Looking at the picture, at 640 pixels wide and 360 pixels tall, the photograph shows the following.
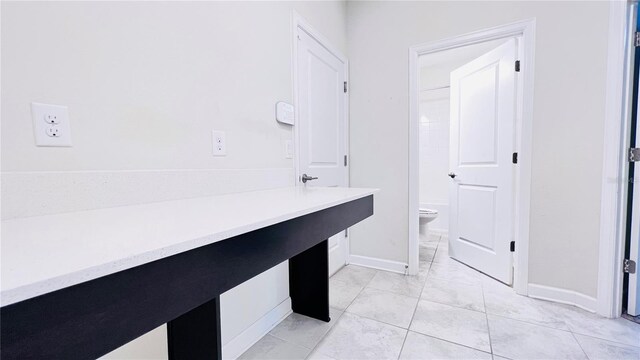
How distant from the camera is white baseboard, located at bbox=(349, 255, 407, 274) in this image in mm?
2314

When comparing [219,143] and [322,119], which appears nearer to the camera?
[219,143]

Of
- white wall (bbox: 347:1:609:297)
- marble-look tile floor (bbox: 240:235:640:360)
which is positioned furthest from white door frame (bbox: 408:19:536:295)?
marble-look tile floor (bbox: 240:235:640:360)

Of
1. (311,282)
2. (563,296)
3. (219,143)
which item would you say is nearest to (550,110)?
(563,296)

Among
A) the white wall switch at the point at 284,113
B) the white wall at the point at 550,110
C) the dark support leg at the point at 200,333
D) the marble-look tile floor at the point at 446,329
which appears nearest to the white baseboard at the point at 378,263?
the white wall at the point at 550,110

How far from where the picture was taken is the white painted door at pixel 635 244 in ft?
5.07

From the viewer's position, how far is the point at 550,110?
5.79 feet

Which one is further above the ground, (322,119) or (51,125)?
(322,119)

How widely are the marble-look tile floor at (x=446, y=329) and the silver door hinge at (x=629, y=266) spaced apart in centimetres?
30

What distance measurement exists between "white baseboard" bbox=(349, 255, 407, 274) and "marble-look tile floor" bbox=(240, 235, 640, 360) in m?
0.25

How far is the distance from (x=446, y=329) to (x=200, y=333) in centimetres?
138

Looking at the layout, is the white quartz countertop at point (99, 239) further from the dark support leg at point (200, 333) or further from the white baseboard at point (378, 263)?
the white baseboard at point (378, 263)

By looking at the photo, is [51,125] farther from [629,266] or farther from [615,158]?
[629,266]

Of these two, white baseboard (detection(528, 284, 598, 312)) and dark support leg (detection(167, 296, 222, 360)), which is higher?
dark support leg (detection(167, 296, 222, 360))

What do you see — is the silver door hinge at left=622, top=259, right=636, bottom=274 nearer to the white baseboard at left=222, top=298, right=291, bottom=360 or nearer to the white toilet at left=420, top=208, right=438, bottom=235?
the white toilet at left=420, top=208, right=438, bottom=235
